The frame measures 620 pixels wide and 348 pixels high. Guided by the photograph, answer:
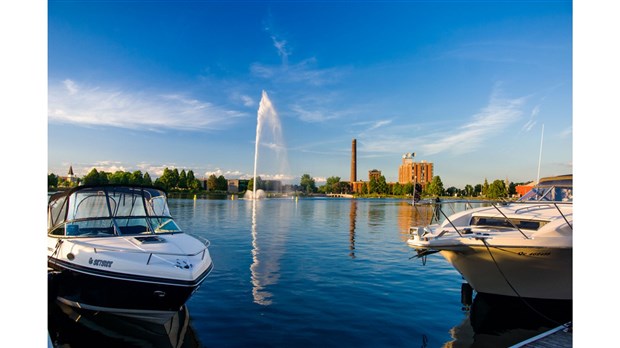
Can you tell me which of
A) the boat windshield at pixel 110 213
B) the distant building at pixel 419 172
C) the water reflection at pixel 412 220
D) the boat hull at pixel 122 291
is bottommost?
the water reflection at pixel 412 220

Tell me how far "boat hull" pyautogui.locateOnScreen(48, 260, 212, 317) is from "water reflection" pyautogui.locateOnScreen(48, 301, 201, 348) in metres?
0.35

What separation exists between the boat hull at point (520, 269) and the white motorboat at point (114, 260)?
260 inches

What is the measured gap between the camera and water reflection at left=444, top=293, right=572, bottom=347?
890cm

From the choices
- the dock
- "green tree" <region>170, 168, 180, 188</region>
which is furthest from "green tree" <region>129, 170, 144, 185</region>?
the dock

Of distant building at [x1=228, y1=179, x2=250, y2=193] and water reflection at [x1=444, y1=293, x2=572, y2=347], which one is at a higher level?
distant building at [x1=228, y1=179, x2=250, y2=193]

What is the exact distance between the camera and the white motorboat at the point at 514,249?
9.39 m

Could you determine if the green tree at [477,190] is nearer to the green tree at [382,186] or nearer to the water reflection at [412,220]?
the green tree at [382,186]

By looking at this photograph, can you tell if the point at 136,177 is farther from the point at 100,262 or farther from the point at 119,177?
the point at 100,262

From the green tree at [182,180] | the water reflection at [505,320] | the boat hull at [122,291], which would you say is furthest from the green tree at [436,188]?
the boat hull at [122,291]

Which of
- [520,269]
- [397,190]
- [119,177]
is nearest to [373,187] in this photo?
[397,190]

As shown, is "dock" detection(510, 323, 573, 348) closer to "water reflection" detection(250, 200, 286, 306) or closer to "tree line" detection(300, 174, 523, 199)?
"water reflection" detection(250, 200, 286, 306)

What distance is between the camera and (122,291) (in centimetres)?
854
